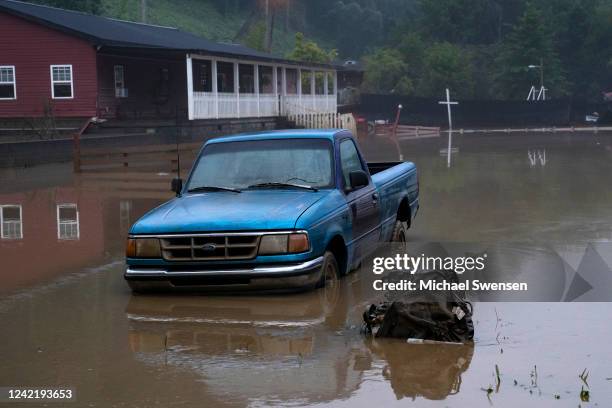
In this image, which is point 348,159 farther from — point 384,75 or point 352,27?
point 352,27

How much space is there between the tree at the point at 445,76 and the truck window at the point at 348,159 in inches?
2740

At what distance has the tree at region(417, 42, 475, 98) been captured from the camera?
80125 millimetres

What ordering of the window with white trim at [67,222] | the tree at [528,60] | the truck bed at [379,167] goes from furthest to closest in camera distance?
the tree at [528,60] < the window with white trim at [67,222] < the truck bed at [379,167]

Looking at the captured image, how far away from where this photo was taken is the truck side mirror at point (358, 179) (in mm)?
10125

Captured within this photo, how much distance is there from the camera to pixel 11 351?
7566mm

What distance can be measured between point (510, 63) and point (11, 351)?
78.1m

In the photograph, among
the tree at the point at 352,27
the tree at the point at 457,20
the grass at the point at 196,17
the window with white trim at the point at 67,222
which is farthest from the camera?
the tree at the point at 352,27

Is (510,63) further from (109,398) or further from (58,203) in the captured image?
(109,398)

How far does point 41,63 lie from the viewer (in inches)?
1555

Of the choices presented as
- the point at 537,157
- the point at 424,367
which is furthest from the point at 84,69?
the point at 424,367

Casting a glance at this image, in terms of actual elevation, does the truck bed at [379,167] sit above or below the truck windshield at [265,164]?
below

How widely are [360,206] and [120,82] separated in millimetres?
33095

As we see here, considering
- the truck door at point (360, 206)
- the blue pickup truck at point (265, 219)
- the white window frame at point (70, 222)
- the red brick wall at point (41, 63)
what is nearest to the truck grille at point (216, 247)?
the blue pickup truck at point (265, 219)

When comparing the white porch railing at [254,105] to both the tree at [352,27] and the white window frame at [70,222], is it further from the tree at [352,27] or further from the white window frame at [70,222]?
the tree at [352,27]
